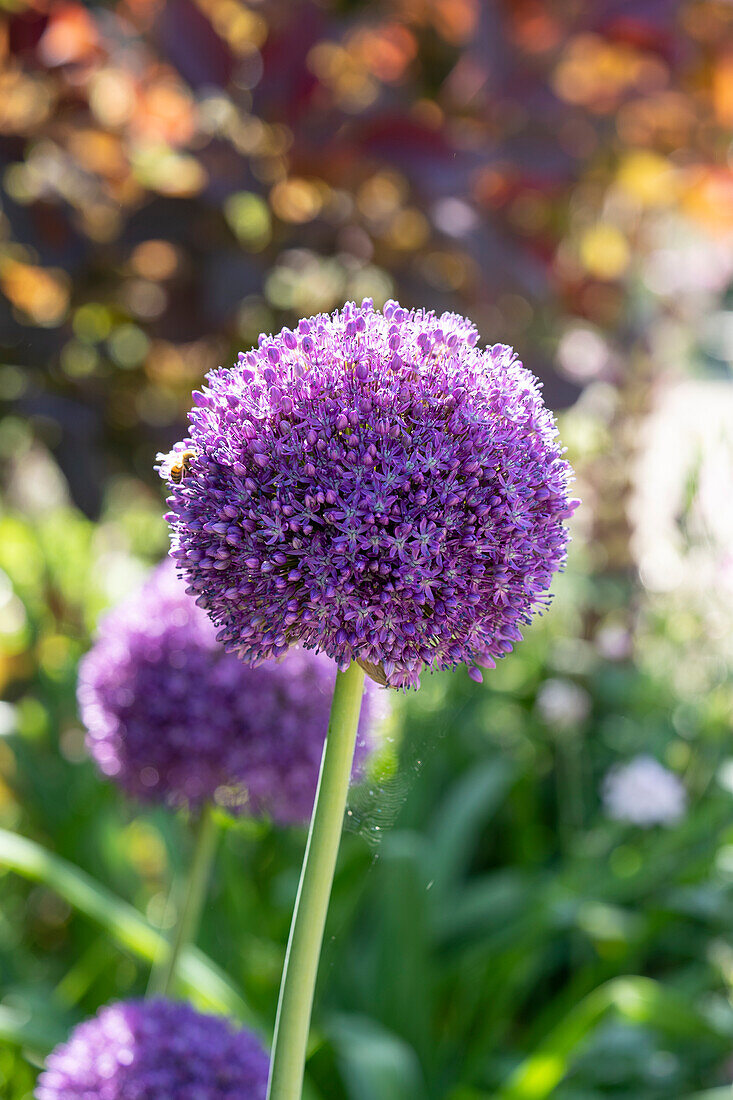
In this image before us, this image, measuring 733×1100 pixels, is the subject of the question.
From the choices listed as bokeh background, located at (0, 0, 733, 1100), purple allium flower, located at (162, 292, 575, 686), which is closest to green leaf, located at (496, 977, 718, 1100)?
bokeh background, located at (0, 0, 733, 1100)

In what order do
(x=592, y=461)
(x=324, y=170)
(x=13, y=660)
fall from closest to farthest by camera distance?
(x=324, y=170)
(x=13, y=660)
(x=592, y=461)

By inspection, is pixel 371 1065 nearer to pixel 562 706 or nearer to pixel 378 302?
pixel 378 302

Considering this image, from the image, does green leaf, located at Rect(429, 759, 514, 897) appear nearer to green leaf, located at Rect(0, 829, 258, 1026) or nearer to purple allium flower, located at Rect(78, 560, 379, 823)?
green leaf, located at Rect(0, 829, 258, 1026)

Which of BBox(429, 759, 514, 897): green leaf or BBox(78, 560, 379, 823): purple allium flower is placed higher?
BBox(429, 759, 514, 897): green leaf

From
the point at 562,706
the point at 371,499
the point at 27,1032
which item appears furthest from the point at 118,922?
the point at 562,706

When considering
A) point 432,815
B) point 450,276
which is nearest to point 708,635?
point 432,815

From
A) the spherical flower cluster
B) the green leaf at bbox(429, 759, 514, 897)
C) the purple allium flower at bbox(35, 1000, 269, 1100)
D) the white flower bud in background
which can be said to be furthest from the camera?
the white flower bud in background

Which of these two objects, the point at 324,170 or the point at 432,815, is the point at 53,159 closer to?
the point at 324,170
